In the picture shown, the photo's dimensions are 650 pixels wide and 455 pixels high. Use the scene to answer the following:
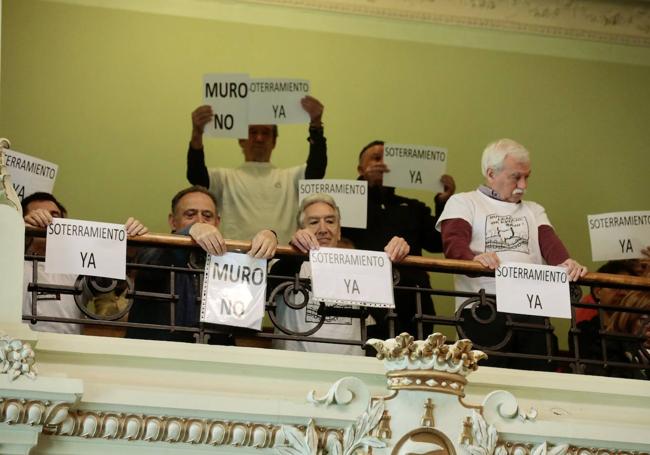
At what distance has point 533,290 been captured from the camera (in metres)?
7.12

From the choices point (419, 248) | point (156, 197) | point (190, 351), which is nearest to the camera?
point (190, 351)

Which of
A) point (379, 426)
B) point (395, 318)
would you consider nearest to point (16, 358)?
point (379, 426)

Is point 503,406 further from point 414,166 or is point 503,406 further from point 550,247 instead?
point 414,166

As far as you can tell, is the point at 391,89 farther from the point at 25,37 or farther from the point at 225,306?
the point at 225,306

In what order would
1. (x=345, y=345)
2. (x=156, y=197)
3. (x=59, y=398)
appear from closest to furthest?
1. (x=59, y=398)
2. (x=345, y=345)
3. (x=156, y=197)

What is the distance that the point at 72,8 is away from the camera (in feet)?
34.9

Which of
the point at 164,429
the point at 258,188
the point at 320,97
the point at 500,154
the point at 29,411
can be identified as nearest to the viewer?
the point at 29,411

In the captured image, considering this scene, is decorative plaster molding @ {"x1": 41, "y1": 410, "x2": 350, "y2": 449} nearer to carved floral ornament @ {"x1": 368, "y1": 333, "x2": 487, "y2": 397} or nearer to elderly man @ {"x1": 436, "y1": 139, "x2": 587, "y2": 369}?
carved floral ornament @ {"x1": 368, "y1": 333, "x2": 487, "y2": 397}

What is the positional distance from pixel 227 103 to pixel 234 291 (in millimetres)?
2177

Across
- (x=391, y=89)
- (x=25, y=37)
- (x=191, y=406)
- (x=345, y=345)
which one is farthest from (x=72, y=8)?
(x=191, y=406)

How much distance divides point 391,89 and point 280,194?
234cm

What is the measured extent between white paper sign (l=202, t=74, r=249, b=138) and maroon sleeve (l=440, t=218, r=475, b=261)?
1.61 metres

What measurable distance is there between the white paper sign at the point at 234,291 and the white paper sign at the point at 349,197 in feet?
4.83

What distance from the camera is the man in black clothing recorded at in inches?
314
